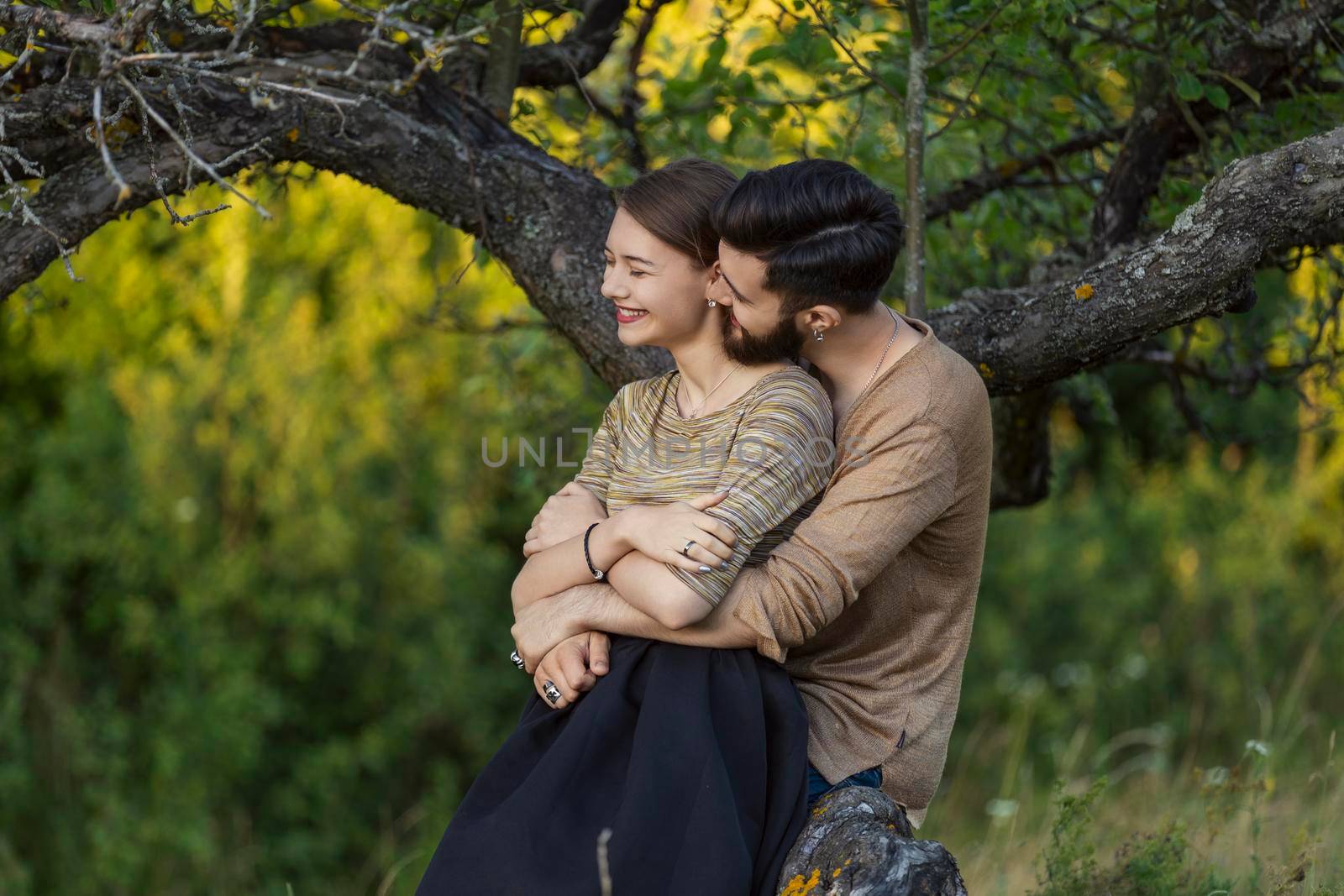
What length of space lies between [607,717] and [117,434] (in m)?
5.05

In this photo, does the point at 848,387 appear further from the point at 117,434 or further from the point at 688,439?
the point at 117,434

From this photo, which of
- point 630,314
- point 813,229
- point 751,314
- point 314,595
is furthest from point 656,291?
point 314,595

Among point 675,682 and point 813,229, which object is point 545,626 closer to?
point 675,682

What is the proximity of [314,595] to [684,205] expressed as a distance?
4515mm

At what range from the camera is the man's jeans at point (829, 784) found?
6.48 feet

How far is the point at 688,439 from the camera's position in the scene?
2096 mm

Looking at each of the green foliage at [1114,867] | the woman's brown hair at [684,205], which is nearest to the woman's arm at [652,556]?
the woman's brown hair at [684,205]

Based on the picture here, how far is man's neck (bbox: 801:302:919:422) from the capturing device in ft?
6.68

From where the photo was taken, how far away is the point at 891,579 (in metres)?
2.06

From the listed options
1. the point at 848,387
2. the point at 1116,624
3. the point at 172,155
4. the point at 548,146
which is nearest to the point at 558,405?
the point at 548,146

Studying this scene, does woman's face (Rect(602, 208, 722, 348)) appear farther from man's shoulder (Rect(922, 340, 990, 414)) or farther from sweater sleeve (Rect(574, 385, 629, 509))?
man's shoulder (Rect(922, 340, 990, 414))

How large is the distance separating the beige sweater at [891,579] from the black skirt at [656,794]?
0.31 ft

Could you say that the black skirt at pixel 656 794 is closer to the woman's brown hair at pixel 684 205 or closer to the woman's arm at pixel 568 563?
the woman's arm at pixel 568 563

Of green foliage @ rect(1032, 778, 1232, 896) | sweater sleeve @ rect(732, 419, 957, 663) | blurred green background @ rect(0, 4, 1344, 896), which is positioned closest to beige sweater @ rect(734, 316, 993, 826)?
sweater sleeve @ rect(732, 419, 957, 663)
